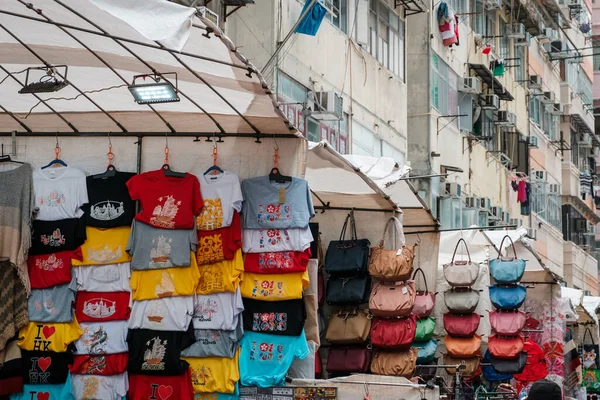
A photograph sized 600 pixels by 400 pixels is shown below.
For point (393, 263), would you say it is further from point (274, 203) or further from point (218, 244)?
point (218, 244)

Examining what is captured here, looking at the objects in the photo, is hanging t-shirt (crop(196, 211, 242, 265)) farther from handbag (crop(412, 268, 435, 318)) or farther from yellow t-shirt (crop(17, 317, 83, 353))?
handbag (crop(412, 268, 435, 318))

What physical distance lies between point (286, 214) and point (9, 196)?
8.05 ft

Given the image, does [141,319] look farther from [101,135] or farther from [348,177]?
[348,177]

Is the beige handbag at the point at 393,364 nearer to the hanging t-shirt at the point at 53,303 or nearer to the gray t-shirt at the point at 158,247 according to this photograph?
the gray t-shirt at the point at 158,247

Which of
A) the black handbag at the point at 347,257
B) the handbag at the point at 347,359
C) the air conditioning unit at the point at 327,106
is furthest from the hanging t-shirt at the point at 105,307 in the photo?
the air conditioning unit at the point at 327,106

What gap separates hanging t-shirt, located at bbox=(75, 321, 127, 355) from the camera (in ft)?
36.0

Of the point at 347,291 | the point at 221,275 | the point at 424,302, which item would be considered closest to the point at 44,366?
the point at 221,275

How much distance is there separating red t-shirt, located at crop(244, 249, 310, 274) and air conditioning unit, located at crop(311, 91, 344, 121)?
8.79 meters

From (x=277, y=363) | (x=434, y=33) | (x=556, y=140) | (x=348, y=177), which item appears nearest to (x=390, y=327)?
(x=348, y=177)

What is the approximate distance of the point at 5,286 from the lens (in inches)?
426

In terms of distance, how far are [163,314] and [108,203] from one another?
3.67 ft

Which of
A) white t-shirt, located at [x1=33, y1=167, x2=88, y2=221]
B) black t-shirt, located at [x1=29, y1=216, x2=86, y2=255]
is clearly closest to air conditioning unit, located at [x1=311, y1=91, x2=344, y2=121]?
white t-shirt, located at [x1=33, y1=167, x2=88, y2=221]

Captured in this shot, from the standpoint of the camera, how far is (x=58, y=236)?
1105 cm

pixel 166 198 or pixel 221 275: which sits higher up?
pixel 166 198
